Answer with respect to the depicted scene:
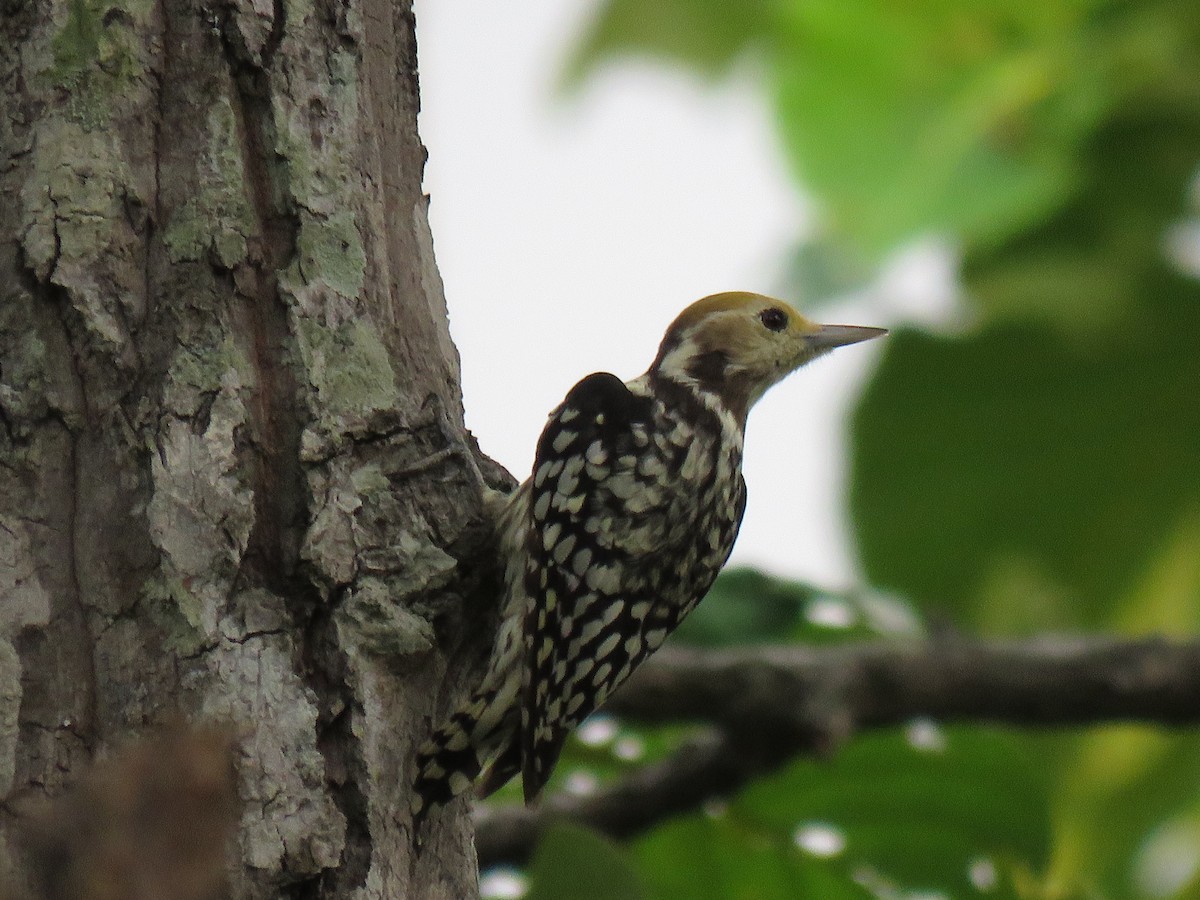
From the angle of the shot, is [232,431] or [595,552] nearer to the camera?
[232,431]

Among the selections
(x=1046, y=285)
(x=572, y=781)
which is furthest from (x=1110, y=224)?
(x=572, y=781)

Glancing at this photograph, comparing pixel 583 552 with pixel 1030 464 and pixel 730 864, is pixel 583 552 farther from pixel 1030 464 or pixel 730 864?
pixel 1030 464

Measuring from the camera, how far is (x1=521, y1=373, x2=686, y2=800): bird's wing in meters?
3.39

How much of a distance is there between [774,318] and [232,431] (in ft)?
7.19

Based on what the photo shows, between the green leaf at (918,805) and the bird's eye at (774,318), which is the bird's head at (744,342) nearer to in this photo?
the bird's eye at (774,318)

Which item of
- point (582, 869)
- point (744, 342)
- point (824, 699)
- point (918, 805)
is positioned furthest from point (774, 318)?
point (582, 869)

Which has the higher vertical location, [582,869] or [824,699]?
[824,699]

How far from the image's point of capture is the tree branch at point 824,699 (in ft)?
14.5

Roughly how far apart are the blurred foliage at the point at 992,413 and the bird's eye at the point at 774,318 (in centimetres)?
74

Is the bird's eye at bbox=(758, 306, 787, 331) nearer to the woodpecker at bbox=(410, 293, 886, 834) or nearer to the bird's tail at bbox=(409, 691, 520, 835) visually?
the woodpecker at bbox=(410, 293, 886, 834)

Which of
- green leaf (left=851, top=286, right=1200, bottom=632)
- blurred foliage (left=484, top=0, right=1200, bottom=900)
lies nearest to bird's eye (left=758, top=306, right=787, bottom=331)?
blurred foliage (left=484, top=0, right=1200, bottom=900)

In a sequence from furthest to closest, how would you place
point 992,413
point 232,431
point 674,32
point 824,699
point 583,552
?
1. point 674,32
2. point 992,413
3. point 824,699
4. point 583,552
5. point 232,431

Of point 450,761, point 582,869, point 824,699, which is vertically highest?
point 824,699

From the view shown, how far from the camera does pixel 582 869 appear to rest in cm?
355
